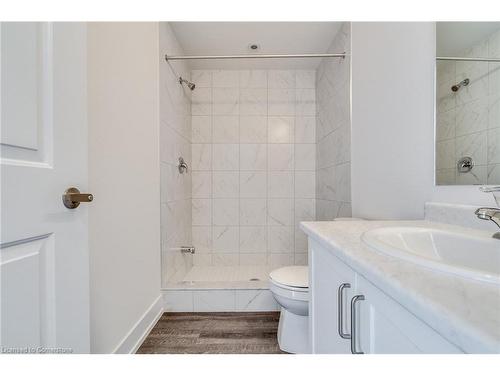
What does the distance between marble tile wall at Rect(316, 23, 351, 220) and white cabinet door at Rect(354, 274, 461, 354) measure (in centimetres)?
131

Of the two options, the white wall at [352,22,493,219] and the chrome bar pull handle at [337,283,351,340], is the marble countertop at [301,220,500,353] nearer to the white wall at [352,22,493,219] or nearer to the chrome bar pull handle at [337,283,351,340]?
the chrome bar pull handle at [337,283,351,340]

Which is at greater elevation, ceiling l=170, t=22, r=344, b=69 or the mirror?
ceiling l=170, t=22, r=344, b=69

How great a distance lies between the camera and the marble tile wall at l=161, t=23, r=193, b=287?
1.81 metres

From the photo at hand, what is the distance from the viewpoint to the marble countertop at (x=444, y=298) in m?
0.29

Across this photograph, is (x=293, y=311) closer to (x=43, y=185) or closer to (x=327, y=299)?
(x=327, y=299)

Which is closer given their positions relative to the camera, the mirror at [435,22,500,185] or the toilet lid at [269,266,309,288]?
the mirror at [435,22,500,185]

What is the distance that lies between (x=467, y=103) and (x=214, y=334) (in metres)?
1.85

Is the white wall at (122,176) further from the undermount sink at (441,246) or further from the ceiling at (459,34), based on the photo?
the ceiling at (459,34)

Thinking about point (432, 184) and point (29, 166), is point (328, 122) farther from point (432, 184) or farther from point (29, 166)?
point (29, 166)

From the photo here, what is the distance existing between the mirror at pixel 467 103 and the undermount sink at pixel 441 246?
0.40 metres

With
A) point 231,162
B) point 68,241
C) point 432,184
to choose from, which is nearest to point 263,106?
point 231,162

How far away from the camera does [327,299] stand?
2.75ft

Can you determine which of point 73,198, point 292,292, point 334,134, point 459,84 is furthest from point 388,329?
point 334,134

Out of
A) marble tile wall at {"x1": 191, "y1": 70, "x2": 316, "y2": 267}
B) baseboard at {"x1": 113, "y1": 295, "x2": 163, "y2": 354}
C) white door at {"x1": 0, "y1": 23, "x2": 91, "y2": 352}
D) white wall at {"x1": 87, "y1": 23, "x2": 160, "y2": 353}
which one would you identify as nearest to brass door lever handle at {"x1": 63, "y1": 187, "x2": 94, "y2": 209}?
white door at {"x1": 0, "y1": 23, "x2": 91, "y2": 352}
